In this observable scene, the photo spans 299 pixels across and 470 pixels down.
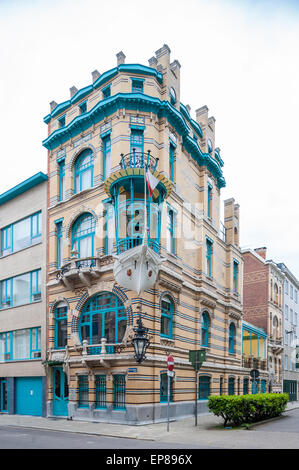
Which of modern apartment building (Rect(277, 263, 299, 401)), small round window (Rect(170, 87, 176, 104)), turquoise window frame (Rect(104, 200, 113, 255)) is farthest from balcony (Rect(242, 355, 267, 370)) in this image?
small round window (Rect(170, 87, 176, 104))

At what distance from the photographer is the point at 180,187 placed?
84.3 ft

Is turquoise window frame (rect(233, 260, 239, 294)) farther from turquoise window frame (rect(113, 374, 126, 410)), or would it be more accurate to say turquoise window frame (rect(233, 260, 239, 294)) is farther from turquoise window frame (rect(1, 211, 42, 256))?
turquoise window frame (rect(113, 374, 126, 410))

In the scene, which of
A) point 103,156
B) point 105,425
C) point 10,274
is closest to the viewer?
point 105,425

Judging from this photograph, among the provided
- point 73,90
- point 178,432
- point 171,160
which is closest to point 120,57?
point 73,90

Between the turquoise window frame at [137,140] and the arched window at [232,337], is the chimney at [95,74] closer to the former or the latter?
the turquoise window frame at [137,140]

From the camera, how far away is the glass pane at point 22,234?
28.9 meters

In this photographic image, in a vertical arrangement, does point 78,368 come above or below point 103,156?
below

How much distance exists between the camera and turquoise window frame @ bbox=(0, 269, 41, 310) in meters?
27.3

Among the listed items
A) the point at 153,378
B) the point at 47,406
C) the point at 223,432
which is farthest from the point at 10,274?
the point at 223,432

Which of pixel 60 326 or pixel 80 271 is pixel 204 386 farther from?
pixel 80 271

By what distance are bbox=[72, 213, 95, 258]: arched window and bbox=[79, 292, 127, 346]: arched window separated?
2.74 metres

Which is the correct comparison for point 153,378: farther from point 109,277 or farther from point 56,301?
point 56,301

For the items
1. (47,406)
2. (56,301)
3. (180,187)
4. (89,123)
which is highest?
(89,123)

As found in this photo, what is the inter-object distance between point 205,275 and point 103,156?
962 centimetres
